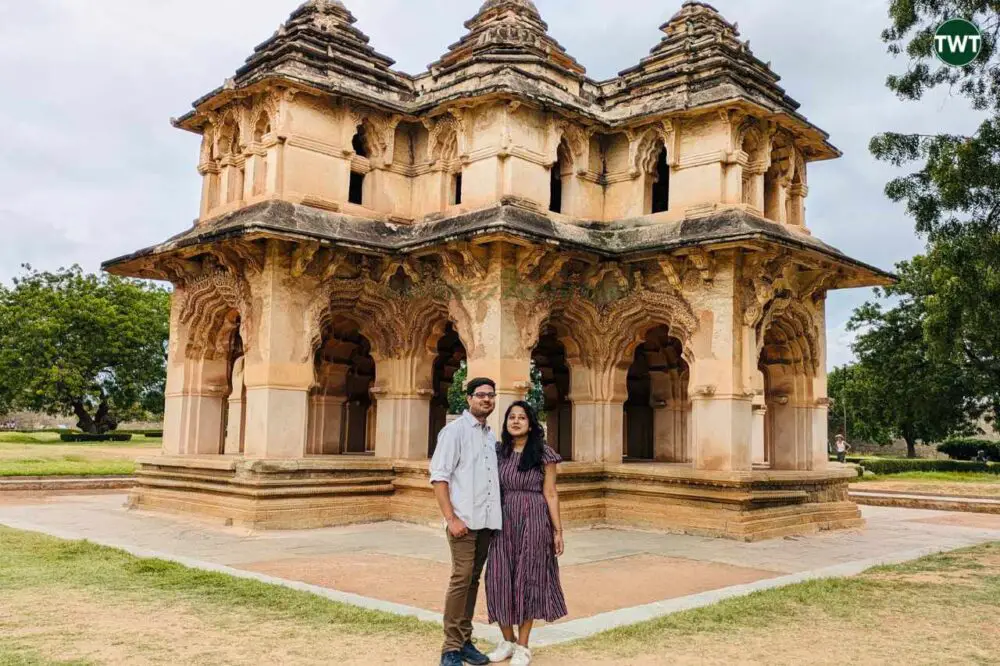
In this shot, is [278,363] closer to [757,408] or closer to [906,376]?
[757,408]

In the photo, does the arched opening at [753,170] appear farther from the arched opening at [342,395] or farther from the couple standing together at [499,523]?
the couple standing together at [499,523]

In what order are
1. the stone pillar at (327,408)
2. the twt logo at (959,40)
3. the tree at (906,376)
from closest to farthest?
the twt logo at (959,40)
the stone pillar at (327,408)
the tree at (906,376)

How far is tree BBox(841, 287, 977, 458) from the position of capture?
35.7 m

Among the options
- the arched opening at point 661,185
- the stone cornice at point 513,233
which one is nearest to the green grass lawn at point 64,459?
the stone cornice at point 513,233

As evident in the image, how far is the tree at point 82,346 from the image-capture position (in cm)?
4056

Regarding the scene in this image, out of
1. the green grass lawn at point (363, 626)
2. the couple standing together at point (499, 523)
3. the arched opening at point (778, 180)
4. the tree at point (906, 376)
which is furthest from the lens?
the tree at point (906, 376)

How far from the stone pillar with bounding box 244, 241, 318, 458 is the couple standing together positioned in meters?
8.05

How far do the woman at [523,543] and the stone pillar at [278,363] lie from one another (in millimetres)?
8090

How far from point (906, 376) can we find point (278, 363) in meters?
30.2

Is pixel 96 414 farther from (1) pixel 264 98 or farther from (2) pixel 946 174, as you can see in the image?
(2) pixel 946 174

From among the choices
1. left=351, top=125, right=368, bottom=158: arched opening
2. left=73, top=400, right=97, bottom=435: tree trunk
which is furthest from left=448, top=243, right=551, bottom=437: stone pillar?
left=73, top=400, right=97, bottom=435: tree trunk

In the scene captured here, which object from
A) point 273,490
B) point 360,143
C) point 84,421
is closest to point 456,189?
point 360,143

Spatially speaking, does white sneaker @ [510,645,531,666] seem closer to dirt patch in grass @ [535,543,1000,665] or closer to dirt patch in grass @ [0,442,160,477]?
dirt patch in grass @ [535,543,1000,665]

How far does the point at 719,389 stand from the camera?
13242mm
